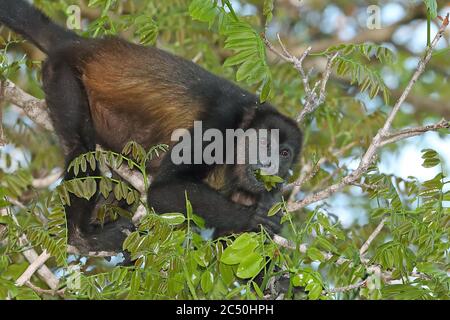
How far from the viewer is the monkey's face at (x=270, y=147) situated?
5887mm

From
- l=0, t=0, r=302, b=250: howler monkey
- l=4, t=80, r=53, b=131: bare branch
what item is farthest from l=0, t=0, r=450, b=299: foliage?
l=4, t=80, r=53, b=131: bare branch

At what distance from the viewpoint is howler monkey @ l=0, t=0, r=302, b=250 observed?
5.66m

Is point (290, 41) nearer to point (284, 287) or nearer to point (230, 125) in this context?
point (230, 125)

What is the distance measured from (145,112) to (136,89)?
0.20 meters

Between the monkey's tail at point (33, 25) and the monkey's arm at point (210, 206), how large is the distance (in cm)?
146

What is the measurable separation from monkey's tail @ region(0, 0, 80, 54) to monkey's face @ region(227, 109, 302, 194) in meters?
1.65

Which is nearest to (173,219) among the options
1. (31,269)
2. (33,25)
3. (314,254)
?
(314,254)

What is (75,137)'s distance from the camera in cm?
564

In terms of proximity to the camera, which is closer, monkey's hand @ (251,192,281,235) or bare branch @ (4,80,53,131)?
monkey's hand @ (251,192,281,235)

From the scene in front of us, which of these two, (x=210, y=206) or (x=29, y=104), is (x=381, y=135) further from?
(x=29, y=104)

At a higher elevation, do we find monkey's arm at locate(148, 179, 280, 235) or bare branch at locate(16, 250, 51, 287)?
monkey's arm at locate(148, 179, 280, 235)

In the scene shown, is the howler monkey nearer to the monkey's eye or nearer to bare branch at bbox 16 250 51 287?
the monkey's eye

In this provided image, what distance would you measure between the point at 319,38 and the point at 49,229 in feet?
21.8
